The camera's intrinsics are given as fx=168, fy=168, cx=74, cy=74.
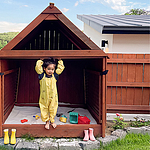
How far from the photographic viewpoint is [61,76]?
18.6 feet

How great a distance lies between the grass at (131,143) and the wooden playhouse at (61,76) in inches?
14.4

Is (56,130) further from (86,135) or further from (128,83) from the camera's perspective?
(128,83)

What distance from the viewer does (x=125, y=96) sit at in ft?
17.1

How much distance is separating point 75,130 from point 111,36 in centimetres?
330

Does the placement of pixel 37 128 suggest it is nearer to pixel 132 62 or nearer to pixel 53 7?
pixel 53 7

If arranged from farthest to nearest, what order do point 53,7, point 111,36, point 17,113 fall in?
point 111,36 → point 17,113 → point 53,7

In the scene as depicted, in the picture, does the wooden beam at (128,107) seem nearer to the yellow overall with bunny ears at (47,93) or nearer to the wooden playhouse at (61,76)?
the wooden playhouse at (61,76)

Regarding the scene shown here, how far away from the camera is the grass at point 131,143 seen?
3.69m

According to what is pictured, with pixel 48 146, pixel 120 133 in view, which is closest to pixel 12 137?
pixel 48 146

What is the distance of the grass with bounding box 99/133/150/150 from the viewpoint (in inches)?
145

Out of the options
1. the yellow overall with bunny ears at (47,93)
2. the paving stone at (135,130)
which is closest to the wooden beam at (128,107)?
the paving stone at (135,130)

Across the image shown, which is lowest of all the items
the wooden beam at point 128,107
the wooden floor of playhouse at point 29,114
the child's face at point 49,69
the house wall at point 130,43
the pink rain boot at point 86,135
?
the pink rain boot at point 86,135

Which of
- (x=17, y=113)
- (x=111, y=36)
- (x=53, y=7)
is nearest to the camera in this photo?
(x=53, y=7)

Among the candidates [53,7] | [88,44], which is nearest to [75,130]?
[88,44]
